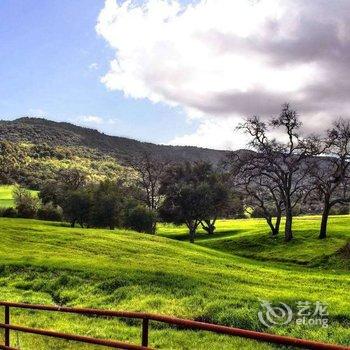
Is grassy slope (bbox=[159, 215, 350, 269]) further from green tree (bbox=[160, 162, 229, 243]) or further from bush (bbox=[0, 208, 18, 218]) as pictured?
bush (bbox=[0, 208, 18, 218])

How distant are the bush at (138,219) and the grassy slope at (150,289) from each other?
127 feet

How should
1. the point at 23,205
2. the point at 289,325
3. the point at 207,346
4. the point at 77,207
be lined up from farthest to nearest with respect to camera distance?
the point at 23,205 → the point at 77,207 → the point at 289,325 → the point at 207,346

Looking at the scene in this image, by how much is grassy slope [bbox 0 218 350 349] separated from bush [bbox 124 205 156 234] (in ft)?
127

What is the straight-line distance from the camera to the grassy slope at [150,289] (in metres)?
18.5

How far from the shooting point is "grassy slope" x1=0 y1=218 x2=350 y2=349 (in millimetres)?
18453

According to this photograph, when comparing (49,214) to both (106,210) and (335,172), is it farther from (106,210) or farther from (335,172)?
(335,172)

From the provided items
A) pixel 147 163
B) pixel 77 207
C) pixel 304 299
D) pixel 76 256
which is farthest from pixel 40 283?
pixel 147 163

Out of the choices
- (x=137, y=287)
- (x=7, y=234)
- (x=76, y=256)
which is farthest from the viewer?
(x=7, y=234)

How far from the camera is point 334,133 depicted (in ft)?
202

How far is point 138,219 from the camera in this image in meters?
83.8

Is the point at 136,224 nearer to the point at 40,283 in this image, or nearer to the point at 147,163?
the point at 147,163

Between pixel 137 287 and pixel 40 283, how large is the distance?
595 cm
